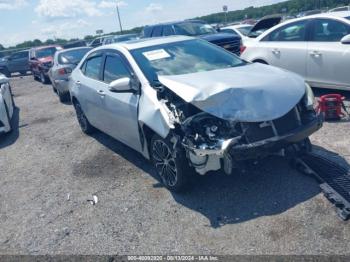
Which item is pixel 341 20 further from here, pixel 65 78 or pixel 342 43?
pixel 65 78

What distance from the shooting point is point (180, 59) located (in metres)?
4.93

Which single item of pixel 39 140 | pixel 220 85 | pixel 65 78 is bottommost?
pixel 39 140

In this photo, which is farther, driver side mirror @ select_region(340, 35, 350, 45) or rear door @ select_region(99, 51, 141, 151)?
driver side mirror @ select_region(340, 35, 350, 45)

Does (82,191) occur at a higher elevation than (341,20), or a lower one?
lower

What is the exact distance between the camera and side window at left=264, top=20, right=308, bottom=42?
7381 millimetres

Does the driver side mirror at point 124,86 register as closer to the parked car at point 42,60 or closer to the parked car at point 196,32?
the parked car at point 196,32

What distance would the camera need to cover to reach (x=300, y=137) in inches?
153

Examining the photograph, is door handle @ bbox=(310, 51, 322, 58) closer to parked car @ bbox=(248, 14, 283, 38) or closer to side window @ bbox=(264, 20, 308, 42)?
side window @ bbox=(264, 20, 308, 42)

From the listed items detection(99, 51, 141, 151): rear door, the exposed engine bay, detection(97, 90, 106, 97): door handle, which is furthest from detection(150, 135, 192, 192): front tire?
detection(97, 90, 106, 97): door handle

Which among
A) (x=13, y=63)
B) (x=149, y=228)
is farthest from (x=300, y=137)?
(x=13, y=63)

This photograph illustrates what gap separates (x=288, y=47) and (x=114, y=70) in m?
4.14

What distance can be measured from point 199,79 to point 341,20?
4.09 m

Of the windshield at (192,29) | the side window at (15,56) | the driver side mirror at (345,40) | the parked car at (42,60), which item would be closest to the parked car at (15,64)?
the side window at (15,56)

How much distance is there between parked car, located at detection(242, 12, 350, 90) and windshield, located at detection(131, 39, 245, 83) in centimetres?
246
